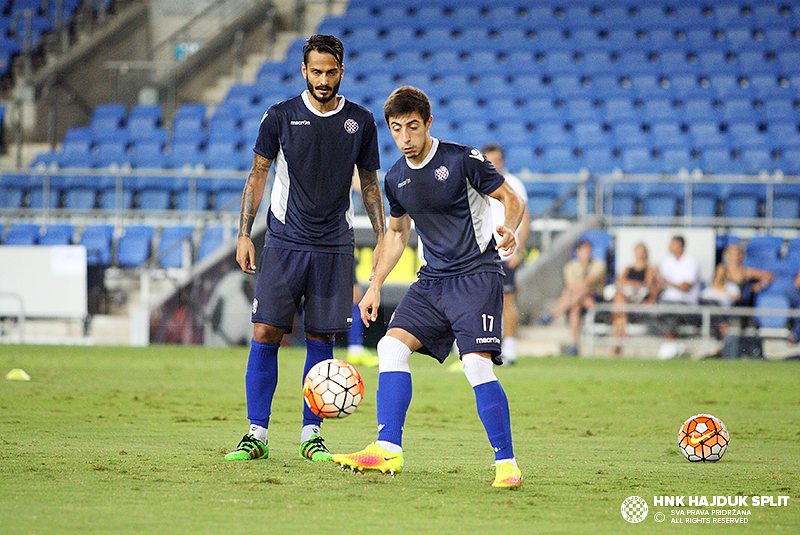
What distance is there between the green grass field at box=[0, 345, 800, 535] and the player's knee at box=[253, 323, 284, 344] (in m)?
0.63

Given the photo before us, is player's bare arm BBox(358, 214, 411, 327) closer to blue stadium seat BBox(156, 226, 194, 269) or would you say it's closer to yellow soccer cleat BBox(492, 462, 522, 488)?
yellow soccer cleat BBox(492, 462, 522, 488)

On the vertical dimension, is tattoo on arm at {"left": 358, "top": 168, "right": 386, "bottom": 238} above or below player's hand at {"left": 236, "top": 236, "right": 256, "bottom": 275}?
above

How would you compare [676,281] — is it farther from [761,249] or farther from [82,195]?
[82,195]

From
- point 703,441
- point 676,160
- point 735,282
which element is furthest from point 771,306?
point 703,441

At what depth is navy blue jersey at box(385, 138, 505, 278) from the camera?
16.0 ft

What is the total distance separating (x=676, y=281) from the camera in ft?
45.1

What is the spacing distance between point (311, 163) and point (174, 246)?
9522mm

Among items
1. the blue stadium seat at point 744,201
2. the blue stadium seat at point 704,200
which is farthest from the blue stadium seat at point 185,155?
the blue stadium seat at point 744,201

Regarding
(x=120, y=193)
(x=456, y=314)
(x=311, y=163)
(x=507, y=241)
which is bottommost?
(x=456, y=314)

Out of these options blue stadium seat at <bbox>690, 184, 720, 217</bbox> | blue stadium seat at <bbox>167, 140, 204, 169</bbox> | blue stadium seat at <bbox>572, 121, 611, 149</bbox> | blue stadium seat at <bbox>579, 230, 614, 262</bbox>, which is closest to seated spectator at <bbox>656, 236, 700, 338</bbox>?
blue stadium seat at <bbox>579, 230, 614, 262</bbox>

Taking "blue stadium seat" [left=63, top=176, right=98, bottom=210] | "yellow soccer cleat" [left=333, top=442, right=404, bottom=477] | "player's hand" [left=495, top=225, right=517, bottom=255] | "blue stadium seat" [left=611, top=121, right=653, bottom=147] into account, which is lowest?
"yellow soccer cleat" [left=333, top=442, right=404, bottom=477]

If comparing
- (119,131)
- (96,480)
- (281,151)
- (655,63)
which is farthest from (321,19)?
(96,480)

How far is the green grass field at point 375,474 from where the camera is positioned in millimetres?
3770

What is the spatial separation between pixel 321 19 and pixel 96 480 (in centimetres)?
1952
